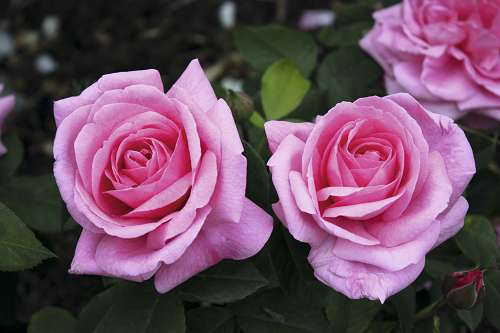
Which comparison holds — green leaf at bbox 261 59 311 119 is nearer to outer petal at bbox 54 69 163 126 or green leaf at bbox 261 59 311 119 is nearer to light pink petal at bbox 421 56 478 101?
light pink petal at bbox 421 56 478 101

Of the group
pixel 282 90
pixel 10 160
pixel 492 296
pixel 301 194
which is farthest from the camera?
pixel 10 160

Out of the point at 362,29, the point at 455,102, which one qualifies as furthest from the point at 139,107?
the point at 362,29

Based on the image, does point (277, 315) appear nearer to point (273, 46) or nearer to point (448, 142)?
point (448, 142)

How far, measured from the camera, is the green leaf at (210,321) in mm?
850

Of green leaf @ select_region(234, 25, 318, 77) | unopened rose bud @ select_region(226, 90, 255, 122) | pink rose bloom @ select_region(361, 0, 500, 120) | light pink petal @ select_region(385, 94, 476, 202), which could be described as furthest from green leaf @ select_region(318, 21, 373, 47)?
light pink petal @ select_region(385, 94, 476, 202)

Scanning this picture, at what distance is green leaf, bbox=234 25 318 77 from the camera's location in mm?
1214

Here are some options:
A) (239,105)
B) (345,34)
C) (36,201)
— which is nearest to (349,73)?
(345,34)

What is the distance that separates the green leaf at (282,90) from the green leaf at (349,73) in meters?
0.10

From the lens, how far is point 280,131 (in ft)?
2.42

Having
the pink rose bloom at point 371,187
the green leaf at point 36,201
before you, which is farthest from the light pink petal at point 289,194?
the green leaf at point 36,201

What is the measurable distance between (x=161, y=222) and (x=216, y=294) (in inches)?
5.0

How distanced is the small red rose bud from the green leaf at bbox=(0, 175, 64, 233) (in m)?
0.57

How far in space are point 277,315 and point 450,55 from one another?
0.47 m

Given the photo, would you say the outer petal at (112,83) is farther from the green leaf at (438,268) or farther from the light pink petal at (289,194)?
the green leaf at (438,268)
